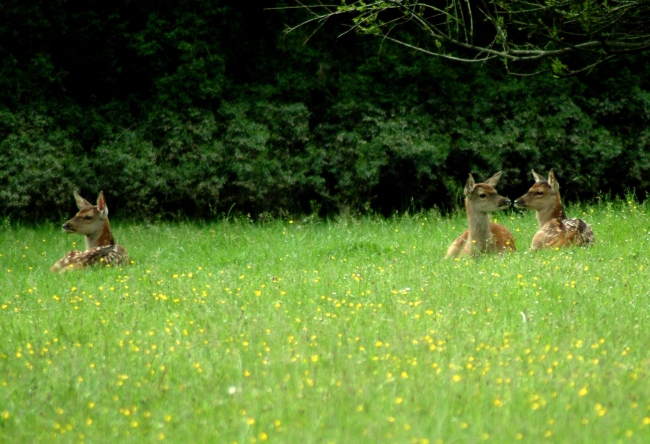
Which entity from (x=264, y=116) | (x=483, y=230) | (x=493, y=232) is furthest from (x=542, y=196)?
(x=264, y=116)

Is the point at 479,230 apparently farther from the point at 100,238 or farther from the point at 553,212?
the point at 100,238

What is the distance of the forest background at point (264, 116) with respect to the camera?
58.1ft

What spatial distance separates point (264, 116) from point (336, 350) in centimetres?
1162

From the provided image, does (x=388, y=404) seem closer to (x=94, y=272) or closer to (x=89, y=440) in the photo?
(x=89, y=440)

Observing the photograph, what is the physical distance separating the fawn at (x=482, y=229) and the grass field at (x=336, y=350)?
464 mm

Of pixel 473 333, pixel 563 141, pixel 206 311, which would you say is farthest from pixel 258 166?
pixel 473 333

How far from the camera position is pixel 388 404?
598 centimetres

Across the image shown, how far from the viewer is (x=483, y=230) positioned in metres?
12.3

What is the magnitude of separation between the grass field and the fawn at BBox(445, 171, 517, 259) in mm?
464

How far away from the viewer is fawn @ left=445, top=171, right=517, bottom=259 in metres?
12.1

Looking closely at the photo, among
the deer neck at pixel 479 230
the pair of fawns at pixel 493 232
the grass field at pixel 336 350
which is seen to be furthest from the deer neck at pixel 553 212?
the grass field at pixel 336 350

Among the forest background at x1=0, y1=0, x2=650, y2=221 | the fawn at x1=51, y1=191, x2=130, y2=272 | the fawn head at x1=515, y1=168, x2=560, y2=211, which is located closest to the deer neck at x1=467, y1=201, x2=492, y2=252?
the fawn head at x1=515, y1=168, x2=560, y2=211

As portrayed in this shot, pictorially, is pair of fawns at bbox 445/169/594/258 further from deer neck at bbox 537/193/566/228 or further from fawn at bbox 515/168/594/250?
deer neck at bbox 537/193/566/228

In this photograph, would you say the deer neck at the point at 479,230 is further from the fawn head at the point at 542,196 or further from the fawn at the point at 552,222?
the fawn head at the point at 542,196
